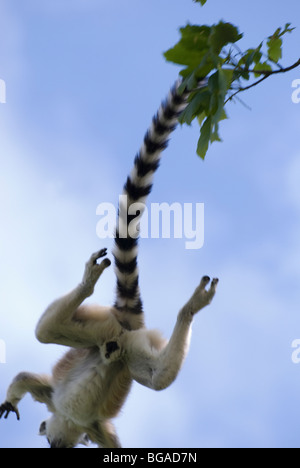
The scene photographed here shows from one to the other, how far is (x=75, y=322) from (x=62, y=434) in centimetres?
152

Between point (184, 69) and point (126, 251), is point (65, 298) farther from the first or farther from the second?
point (184, 69)

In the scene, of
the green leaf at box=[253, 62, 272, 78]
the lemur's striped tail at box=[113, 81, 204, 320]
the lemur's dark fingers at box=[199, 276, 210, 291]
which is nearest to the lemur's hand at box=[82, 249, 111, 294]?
the lemur's striped tail at box=[113, 81, 204, 320]

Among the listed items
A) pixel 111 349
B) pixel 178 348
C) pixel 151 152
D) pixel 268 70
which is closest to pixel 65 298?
pixel 111 349

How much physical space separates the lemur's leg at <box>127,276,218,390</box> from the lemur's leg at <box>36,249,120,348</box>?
393 mm

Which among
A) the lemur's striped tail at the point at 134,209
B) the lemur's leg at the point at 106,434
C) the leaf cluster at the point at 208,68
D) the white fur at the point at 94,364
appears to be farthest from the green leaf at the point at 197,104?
the lemur's leg at the point at 106,434

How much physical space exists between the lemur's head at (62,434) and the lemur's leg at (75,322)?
1029mm

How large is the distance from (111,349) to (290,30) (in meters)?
3.83

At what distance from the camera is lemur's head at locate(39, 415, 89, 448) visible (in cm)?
714

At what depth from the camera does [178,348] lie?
19.2ft

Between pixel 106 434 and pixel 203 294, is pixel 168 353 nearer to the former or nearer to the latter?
pixel 203 294

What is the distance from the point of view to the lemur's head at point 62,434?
7137 millimetres

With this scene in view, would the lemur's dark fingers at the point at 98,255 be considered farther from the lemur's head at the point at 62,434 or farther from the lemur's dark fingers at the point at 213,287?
the lemur's head at the point at 62,434

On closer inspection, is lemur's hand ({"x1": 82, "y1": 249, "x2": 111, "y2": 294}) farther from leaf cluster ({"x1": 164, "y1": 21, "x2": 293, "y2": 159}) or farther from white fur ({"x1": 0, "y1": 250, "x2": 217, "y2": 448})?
leaf cluster ({"x1": 164, "y1": 21, "x2": 293, "y2": 159})
